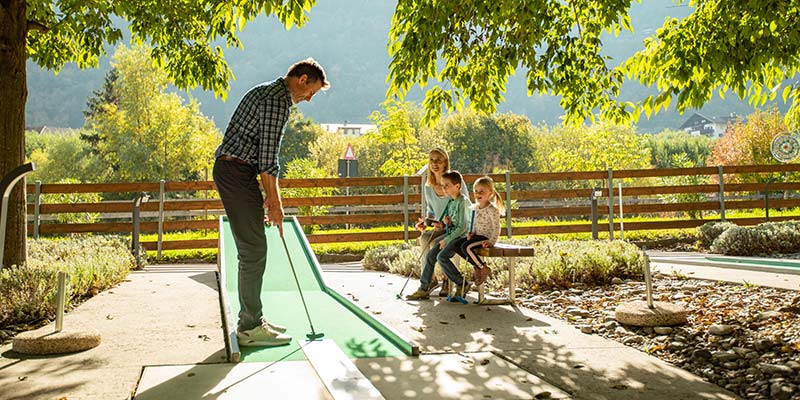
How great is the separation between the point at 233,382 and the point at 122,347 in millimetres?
1285

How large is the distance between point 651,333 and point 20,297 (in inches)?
193

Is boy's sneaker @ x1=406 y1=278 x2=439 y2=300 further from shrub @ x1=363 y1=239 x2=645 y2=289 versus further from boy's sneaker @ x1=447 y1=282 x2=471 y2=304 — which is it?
shrub @ x1=363 y1=239 x2=645 y2=289

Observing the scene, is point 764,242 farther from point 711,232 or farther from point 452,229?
point 452,229

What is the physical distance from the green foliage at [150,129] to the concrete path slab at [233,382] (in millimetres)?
31959

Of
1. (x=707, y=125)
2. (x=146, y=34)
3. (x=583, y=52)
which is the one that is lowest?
(x=583, y=52)

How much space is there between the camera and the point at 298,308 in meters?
5.65

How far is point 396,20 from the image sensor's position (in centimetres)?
647

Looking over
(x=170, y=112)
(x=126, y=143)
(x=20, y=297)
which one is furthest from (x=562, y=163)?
(x=20, y=297)

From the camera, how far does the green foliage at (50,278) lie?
511 centimetres

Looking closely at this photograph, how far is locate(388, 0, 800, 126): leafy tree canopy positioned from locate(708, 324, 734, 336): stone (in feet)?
5.55

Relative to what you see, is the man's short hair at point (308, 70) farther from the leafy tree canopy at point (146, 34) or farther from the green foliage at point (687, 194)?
the green foliage at point (687, 194)

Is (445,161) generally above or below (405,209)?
above

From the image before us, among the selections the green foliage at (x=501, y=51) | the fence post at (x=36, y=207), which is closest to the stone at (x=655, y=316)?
the green foliage at (x=501, y=51)

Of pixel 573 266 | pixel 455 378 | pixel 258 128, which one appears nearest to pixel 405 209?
pixel 573 266
